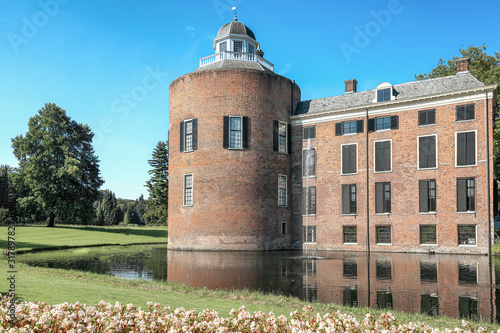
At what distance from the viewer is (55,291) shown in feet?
31.6

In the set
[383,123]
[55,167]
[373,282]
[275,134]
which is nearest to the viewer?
[373,282]

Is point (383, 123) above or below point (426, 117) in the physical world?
below

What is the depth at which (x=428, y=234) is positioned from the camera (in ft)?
91.7

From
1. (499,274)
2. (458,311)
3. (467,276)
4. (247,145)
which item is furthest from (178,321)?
(247,145)

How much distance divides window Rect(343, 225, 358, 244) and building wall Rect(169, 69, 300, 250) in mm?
4361

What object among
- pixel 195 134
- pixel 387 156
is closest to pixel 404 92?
pixel 387 156

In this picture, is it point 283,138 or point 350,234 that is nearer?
point 350,234

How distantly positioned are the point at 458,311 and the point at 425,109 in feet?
70.7

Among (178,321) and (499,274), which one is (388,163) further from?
(178,321)

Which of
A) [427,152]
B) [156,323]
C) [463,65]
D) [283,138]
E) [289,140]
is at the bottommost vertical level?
[156,323]

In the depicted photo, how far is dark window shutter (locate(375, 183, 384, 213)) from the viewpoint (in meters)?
29.6

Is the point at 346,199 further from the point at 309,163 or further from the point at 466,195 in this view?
the point at 466,195

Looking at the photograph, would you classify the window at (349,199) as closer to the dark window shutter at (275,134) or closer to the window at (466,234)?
the dark window shutter at (275,134)

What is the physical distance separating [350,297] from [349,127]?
21.5 meters
